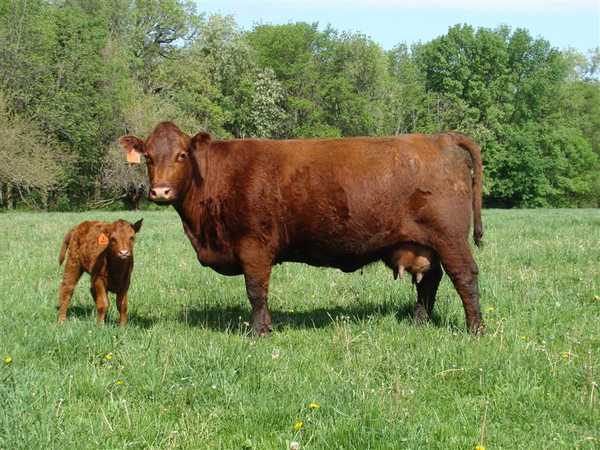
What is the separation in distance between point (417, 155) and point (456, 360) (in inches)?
91.7

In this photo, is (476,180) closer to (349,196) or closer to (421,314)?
(349,196)

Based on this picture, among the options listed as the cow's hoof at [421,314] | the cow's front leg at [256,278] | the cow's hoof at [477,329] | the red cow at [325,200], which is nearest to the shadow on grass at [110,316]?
the red cow at [325,200]

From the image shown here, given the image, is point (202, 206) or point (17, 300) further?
point (17, 300)

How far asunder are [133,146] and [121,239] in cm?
102

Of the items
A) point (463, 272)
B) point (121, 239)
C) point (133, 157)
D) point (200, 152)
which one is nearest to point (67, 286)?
point (121, 239)

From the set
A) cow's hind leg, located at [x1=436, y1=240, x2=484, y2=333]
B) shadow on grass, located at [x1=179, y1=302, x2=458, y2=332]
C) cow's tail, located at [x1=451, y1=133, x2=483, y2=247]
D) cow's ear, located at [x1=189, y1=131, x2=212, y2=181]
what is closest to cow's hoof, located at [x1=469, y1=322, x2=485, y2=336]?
cow's hind leg, located at [x1=436, y1=240, x2=484, y2=333]

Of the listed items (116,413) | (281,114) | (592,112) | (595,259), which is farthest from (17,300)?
(592,112)

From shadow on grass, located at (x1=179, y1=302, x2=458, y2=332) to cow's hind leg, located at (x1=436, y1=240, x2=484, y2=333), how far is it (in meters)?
0.31

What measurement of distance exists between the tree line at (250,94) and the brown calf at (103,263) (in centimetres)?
3168

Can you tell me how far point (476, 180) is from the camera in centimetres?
684

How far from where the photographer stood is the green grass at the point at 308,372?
12.8ft

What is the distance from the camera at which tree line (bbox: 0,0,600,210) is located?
4156cm

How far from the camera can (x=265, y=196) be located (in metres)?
6.66

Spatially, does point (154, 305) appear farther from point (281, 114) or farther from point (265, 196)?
point (281, 114)
